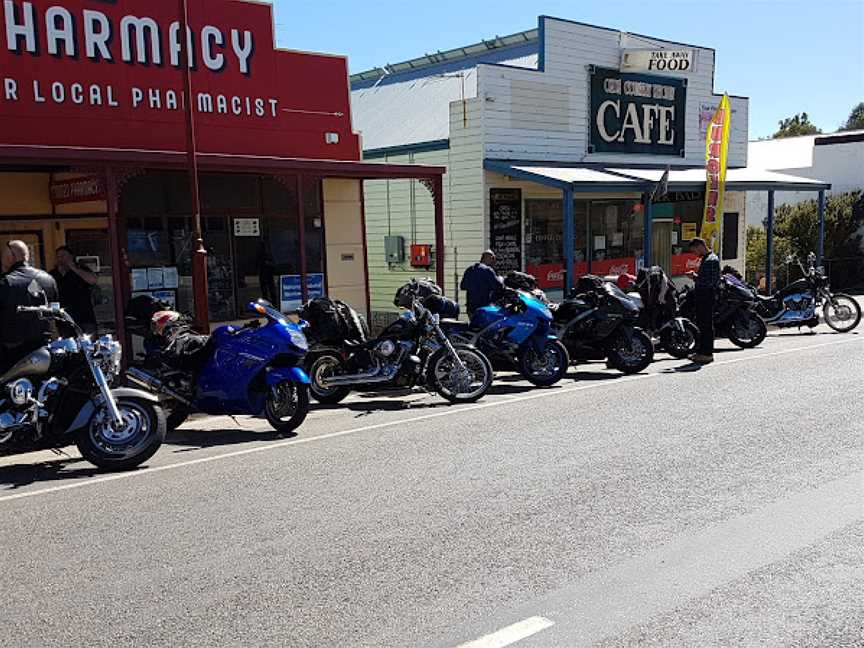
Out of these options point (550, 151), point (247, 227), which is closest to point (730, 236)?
point (550, 151)

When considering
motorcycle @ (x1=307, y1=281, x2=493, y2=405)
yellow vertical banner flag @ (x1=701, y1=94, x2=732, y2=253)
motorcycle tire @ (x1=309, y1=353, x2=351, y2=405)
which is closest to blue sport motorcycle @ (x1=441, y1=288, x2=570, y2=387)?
motorcycle @ (x1=307, y1=281, x2=493, y2=405)

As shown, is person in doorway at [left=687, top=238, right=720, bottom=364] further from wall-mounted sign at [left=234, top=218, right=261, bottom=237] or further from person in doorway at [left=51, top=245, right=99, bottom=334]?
person in doorway at [left=51, top=245, right=99, bottom=334]

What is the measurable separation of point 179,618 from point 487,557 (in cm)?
168

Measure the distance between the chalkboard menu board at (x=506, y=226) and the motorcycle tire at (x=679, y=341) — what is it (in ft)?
18.7

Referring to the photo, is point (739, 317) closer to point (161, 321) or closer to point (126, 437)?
point (161, 321)

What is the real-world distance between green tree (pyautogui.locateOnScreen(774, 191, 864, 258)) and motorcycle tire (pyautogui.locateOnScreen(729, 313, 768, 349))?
50.0 feet

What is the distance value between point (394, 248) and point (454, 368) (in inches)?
392

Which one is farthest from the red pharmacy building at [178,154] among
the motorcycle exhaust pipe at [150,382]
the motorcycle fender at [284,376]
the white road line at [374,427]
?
the white road line at [374,427]

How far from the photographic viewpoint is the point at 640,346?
11336 millimetres

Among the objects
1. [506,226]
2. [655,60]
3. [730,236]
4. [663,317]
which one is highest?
[655,60]

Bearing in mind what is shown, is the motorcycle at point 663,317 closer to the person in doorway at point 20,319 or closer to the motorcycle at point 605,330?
the motorcycle at point 605,330

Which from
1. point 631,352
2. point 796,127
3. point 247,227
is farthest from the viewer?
point 796,127

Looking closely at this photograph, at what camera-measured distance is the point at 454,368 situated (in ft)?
31.1

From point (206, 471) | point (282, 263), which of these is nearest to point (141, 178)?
point (282, 263)
